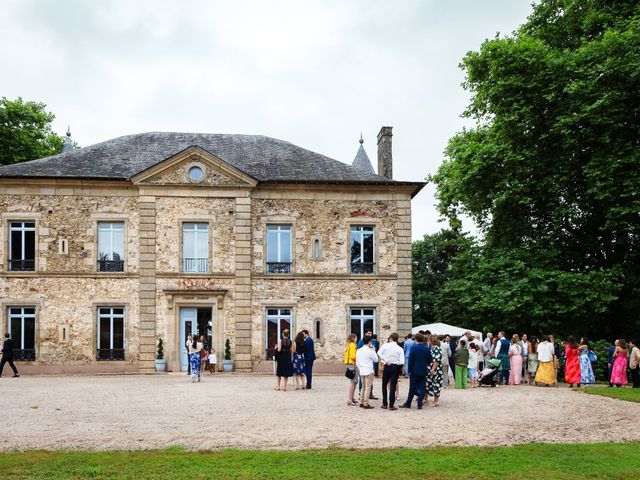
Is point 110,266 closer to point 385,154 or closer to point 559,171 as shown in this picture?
point 385,154

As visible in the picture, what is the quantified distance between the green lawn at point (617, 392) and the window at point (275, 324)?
10.1 m

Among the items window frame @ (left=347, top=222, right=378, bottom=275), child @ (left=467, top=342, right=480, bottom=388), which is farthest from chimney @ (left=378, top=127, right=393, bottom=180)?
child @ (left=467, top=342, right=480, bottom=388)

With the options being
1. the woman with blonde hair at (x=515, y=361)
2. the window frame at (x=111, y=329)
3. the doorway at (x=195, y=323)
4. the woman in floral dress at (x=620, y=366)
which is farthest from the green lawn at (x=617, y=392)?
the window frame at (x=111, y=329)

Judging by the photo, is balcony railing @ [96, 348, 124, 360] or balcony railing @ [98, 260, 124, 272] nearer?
balcony railing @ [96, 348, 124, 360]

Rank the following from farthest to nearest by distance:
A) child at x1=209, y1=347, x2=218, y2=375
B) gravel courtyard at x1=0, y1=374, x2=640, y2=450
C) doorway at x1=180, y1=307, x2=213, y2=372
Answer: doorway at x1=180, y1=307, x2=213, y2=372, child at x1=209, y1=347, x2=218, y2=375, gravel courtyard at x1=0, y1=374, x2=640, y2=450

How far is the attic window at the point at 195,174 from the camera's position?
24109mm

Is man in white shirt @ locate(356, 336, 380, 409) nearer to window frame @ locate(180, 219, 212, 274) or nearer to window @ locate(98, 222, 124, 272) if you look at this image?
window frame @ locate(180, 219, 212, 274)

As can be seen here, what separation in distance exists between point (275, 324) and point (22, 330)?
8348 millimetres

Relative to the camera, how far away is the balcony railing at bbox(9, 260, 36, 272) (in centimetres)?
2347

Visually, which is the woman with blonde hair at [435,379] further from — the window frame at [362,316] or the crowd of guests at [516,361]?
the window frame at [362,316]

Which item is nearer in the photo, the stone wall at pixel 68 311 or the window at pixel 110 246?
the stone wall at pixel 68 311

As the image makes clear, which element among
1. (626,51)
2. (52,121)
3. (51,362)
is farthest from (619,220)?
(52,121)

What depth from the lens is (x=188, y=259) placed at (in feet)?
79.0

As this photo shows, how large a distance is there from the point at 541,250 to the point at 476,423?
13.6m
